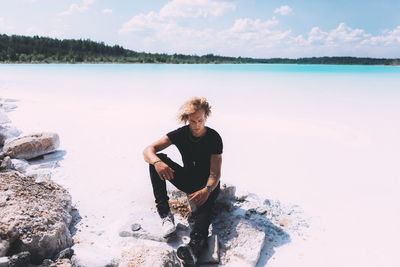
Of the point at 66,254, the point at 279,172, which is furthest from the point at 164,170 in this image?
the point at 279,172

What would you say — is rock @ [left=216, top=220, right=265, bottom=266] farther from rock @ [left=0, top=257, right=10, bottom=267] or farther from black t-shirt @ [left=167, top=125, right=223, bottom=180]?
rock @ [left=0, top=257, right=10, bottom=267]

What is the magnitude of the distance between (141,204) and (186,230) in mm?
800

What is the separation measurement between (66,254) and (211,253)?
120cm

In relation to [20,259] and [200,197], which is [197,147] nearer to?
[200,197]

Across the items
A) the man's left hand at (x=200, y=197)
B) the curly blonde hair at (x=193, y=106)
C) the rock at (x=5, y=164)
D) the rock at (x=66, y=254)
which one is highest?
the curly blonde hair at (x=193, y=106)

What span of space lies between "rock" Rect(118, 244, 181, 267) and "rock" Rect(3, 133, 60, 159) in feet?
10.5

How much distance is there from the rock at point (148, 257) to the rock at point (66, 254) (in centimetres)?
45

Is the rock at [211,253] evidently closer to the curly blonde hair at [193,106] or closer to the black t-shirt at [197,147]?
the black t-shirt at [197,147]

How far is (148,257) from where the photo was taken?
7.10ft

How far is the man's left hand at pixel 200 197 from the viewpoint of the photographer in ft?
8.32

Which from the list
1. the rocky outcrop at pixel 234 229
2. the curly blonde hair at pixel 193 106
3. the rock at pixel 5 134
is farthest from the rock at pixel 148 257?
the rock at pixel 5 134

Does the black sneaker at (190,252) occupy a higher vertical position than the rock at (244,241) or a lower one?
higher

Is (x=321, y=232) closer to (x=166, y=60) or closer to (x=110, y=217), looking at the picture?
(x=110, y=217)

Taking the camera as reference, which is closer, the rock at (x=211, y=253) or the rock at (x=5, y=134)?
the rock at (x=211, y=253)
